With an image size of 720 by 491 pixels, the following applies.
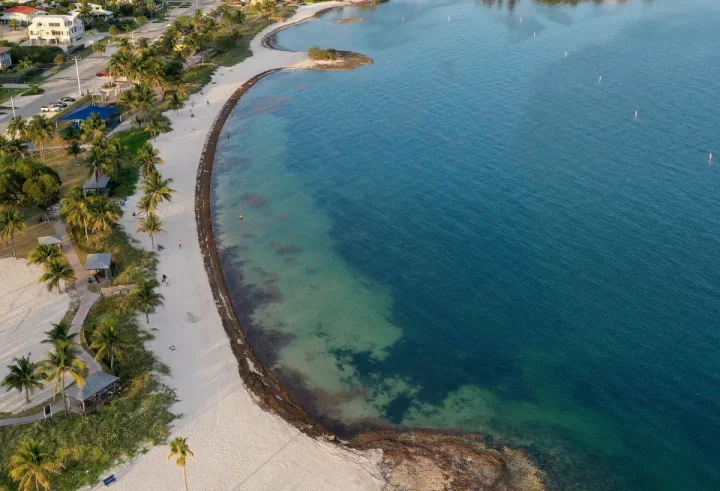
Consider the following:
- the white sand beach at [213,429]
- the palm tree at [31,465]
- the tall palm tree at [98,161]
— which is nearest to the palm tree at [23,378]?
the palm tree at [31,465]

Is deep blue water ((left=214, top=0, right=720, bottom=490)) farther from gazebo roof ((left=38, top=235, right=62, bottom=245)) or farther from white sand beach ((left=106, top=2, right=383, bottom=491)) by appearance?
gazebo roof ((left=38, top=235, right=62, bottom=245))

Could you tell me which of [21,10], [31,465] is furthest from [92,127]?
[21,10]

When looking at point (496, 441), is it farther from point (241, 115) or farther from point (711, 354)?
point (241, 115)

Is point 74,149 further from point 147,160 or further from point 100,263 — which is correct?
point 100,263

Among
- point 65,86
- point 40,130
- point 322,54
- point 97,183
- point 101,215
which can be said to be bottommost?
point 322,54

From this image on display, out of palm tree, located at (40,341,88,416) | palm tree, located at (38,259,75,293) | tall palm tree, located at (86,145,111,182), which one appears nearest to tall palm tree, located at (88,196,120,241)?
palm tree, located at (38,259,75,293)

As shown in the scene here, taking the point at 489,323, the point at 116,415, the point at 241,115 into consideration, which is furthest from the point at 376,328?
the point at 241,115
